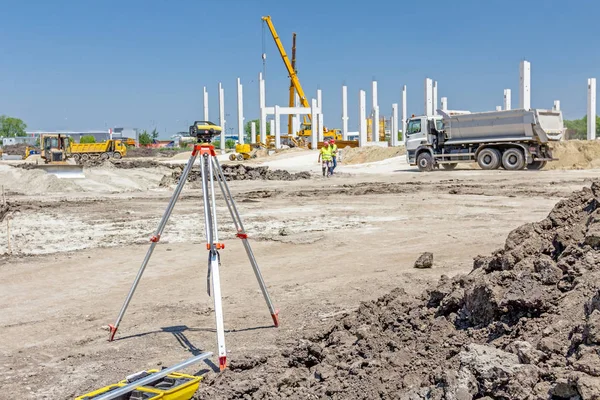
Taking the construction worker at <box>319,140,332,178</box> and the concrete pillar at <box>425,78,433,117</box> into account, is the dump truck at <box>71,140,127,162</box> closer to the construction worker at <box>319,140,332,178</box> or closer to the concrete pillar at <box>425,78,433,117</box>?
the concrete pillar at <box>425,78,433,117</box>

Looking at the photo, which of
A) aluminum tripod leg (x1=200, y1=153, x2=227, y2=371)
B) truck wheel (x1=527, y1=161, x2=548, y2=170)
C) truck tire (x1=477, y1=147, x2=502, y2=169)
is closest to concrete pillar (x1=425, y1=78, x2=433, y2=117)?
truck tire (x1=477, y1=147, x2=502, y2=169)

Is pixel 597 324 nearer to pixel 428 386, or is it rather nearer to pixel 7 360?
pixel 428 386

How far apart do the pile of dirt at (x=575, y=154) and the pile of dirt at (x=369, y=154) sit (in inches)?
366

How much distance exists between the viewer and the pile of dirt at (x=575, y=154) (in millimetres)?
28766

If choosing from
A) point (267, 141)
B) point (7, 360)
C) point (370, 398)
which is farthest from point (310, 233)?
point (267, 141)

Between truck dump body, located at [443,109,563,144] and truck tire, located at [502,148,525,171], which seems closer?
truck dump body, located at [443,109,563,144]

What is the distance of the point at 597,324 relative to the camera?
129 inches

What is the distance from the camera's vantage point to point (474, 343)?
3.96 metres

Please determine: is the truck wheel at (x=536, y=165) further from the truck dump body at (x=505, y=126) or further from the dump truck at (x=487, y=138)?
the truck dump body at (x=505, y=126)

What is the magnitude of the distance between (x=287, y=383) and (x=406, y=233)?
7382mm

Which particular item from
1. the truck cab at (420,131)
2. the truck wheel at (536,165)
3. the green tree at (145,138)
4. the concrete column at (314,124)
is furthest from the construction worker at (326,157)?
the green tree at (145,138)

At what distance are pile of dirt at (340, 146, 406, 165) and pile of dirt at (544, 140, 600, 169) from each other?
931 centimetres

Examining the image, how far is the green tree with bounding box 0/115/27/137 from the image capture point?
13200 cm

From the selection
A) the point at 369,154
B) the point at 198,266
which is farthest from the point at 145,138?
the point at 198,266
